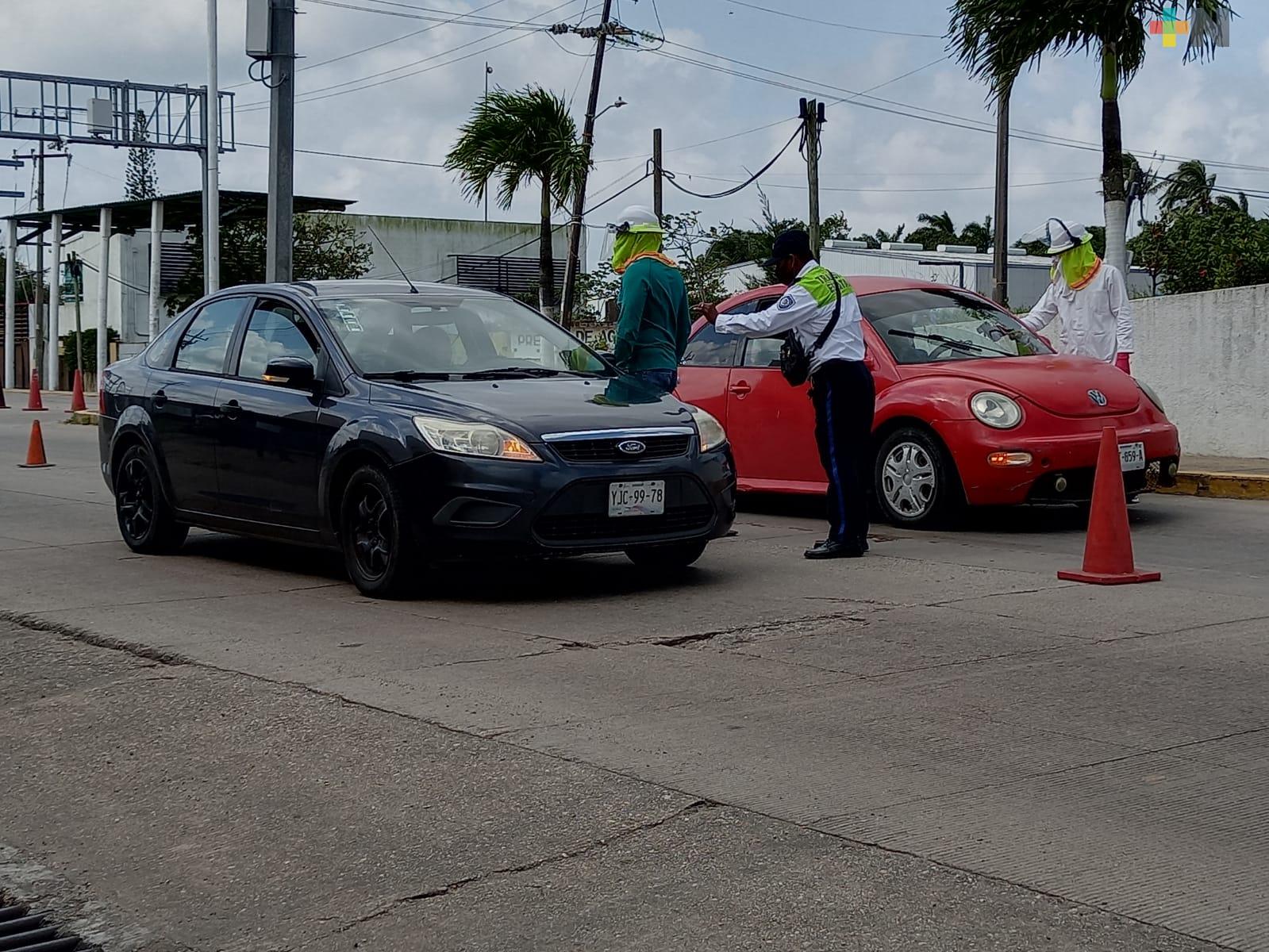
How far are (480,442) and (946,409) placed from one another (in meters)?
3.62

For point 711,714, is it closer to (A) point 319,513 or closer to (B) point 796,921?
(B) point 796,921

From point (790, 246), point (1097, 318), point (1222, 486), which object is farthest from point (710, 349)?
point (1222, 486)

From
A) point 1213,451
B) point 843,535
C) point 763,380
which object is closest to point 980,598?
point 843,535

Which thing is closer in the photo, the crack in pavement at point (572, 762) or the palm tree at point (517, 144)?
the crack in pavement at point (572, 762)

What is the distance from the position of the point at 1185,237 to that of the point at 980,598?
17051 mm

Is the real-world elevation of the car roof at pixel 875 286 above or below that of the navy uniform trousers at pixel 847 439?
above

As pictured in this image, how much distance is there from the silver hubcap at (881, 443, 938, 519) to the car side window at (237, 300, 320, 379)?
3.84m

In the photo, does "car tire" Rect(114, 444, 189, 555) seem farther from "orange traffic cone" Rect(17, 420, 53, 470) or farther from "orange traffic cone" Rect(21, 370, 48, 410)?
"orange traffic cone" Rect(21, 370, 48, 410)

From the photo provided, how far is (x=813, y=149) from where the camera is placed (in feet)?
107

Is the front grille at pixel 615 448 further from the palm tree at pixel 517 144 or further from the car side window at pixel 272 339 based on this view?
the palm tree at pixel 517 144

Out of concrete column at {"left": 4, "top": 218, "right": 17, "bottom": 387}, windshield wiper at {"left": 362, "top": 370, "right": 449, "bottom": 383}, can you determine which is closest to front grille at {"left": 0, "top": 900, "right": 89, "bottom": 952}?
windshield wiper at {"left": 362, "top": 370, "right": 449, "bottom": 383}

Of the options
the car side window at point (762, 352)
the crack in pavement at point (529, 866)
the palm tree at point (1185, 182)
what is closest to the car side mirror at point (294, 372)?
the car side window at point (762, 352)

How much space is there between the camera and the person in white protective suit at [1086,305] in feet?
40.6

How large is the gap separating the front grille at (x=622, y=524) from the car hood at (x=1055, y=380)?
9.38 feet
